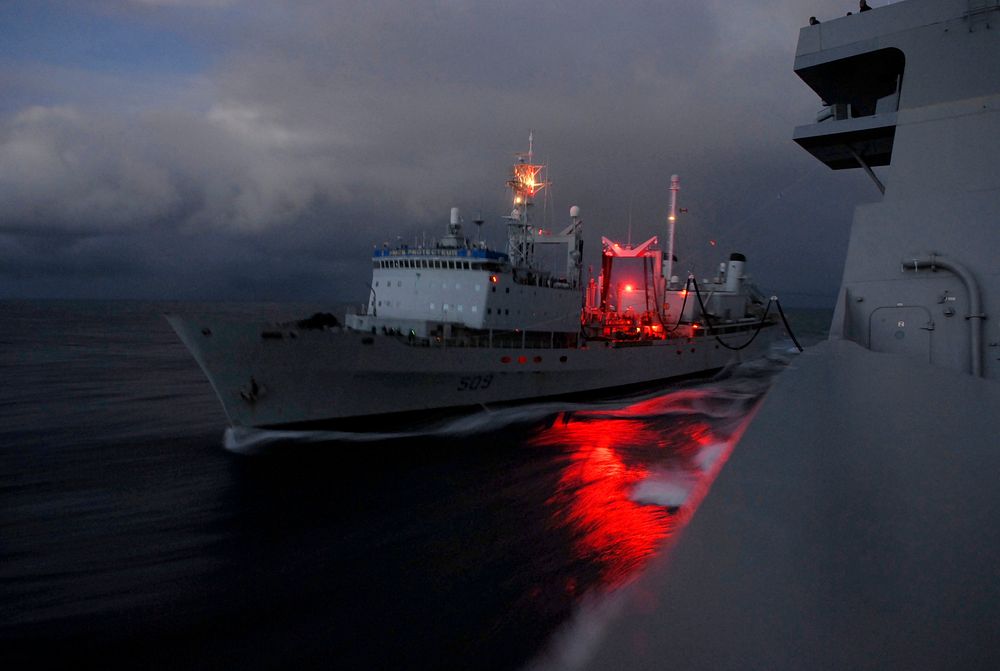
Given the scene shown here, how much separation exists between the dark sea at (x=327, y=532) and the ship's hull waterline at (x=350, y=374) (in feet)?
2.22

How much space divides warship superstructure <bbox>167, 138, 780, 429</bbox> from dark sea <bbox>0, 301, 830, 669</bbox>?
103 centimetres

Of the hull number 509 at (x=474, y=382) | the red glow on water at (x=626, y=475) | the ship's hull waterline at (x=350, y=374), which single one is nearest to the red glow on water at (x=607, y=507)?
the red glow on water at (x=626, y=475)

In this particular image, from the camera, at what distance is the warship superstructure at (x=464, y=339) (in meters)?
13.3

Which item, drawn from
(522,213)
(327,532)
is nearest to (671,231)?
(522,213)

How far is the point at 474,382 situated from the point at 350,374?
3951 mm

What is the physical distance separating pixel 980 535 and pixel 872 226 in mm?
8682

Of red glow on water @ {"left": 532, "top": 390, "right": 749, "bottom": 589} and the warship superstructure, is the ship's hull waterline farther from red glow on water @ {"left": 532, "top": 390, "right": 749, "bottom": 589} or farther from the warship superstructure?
red glow on water @ {"left": 532, "top": 390, "right": 749, "bottom": 589}

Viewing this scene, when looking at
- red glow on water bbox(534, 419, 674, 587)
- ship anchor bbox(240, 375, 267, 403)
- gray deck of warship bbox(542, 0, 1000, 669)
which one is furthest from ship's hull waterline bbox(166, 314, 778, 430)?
gray deck of warship bbox(542, 0, 1000, 669)

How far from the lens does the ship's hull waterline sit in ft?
42.3

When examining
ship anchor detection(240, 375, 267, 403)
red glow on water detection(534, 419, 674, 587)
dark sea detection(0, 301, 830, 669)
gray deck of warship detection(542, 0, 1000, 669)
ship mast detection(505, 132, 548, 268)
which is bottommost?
dark sea detection(0, 301, 830, 669)

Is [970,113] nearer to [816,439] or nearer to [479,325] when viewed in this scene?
[816,439]

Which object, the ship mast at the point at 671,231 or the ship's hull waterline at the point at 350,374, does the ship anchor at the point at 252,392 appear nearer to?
the ship's hull waterline at the point at 350,374

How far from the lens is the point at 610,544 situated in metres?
8.24

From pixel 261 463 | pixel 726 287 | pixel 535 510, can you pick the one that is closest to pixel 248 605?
pixel 535 510
